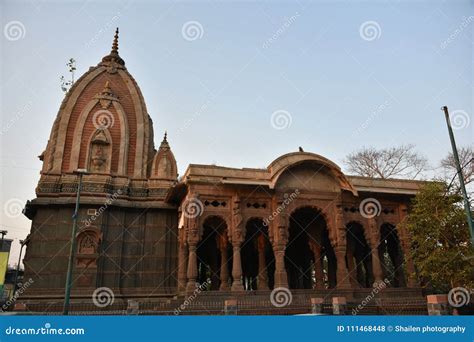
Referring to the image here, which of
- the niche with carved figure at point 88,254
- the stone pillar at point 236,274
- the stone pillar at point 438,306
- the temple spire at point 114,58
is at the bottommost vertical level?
the stone pillar at point 438,306

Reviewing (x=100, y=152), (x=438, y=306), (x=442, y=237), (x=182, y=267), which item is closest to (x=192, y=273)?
(x=182, y=267)

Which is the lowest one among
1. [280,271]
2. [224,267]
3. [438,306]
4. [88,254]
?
[438,306]

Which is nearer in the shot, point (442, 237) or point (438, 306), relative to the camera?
point (438, 306)

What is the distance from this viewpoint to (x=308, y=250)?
Result: 2300cm

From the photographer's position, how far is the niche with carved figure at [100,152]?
20.9 m

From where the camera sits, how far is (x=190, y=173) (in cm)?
1678

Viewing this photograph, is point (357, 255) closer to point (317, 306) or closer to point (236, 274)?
point (236, 274)

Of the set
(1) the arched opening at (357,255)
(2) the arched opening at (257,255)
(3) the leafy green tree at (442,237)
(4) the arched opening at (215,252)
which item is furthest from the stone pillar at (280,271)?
(3) the leafy green tree at (442,237)

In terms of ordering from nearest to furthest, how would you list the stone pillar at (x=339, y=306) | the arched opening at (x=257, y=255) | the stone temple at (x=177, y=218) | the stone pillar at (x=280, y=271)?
the stone pillar at (x=339, y=306) < the stone pillar at (x=280, y=271) < the stone temple at (x=177, y=218) < the arched opening at (x=257, y=255)

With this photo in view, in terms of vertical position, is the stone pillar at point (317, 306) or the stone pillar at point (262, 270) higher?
the stone pillar at point (262, 270)

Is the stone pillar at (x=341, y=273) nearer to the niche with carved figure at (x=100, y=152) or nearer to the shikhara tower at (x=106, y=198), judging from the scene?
the shikhara tower at (x=106, y=198)

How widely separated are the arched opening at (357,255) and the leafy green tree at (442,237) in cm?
389

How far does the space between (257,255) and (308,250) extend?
163 inches

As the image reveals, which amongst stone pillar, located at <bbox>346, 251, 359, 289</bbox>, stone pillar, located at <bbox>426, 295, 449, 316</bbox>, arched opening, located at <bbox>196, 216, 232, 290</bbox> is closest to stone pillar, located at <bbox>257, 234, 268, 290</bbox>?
arched opening, located at <bbox>196, 216, 232, 290</bbox>
